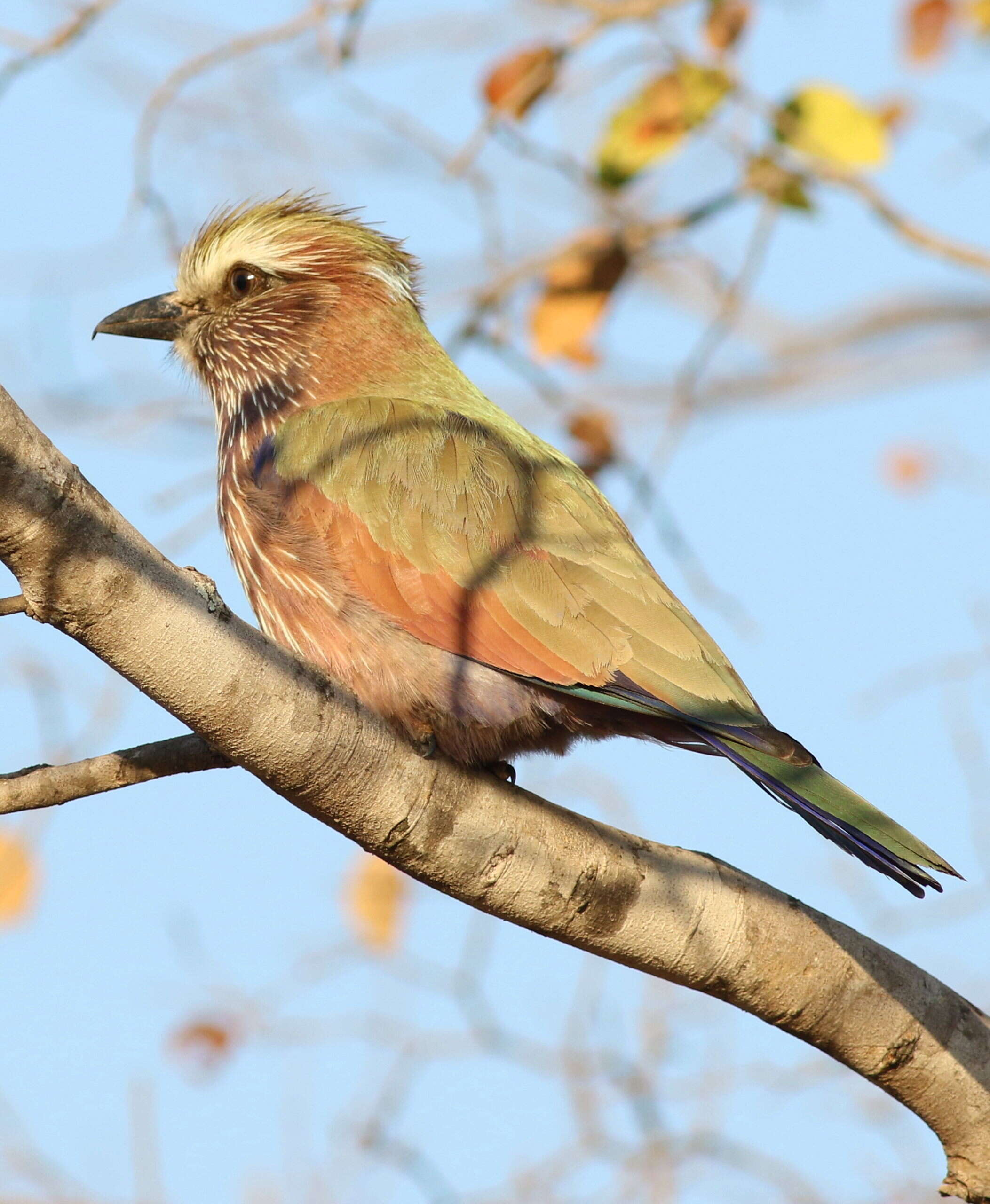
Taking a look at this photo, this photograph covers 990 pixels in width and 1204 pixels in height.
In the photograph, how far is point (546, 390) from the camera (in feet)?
18.0

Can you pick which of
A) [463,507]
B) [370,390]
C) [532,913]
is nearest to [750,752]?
[532,913]

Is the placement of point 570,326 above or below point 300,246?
above

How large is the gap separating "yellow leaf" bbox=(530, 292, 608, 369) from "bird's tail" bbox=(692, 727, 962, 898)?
2.55m

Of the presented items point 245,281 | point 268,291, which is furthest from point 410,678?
point 245,281

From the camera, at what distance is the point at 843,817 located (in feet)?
10.8

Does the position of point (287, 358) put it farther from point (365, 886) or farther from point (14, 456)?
point (365, 886)

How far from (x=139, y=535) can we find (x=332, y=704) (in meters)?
0.56

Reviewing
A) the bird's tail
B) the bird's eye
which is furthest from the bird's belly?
the bird's eye

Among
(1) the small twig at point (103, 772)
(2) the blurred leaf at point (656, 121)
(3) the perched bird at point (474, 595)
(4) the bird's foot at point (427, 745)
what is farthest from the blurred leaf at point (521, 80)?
(1) the small twig at point (103, 772)

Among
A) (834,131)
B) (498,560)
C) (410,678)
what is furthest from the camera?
(834,131)

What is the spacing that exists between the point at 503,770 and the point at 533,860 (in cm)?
98

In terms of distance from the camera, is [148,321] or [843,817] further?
[148,321]

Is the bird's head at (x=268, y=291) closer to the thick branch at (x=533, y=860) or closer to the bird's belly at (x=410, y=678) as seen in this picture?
the bird's belly at (x=410, y=678)

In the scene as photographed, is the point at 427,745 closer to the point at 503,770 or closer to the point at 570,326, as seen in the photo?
the point at 503,770
